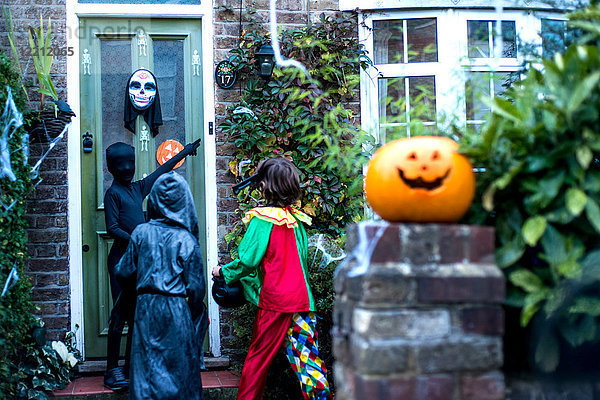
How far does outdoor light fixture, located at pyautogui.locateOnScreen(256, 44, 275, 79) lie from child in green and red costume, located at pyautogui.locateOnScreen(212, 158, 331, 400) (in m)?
1.45

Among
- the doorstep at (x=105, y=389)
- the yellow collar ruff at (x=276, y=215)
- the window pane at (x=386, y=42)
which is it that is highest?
the window pane at (x=386, y=42)

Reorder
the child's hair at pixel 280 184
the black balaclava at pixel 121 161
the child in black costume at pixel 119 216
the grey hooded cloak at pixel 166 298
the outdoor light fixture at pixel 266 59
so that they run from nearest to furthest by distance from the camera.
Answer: the grey hooded cloak at pixel 166 298
the child's hair at pixel 280 184
the child in black costume at pixel 119 216
the black balaclava at pixel 121 161
the outdoor light fixture at pixel 266 59

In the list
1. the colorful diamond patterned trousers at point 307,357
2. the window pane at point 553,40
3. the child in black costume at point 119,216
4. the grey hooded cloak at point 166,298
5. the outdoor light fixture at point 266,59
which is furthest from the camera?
the outdoor light fixture at point 266,59

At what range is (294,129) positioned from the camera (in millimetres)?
5422

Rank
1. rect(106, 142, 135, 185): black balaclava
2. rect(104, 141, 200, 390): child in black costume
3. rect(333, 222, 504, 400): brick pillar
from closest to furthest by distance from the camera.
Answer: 1. rect(333, 222, 504, 400): brick pillar
2. rect(104, 141, 200, 390): child in black costume
3. rect(106, 142, 135, 185): black balaclava

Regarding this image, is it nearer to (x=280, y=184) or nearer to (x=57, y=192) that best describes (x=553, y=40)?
(x=280, y=184)

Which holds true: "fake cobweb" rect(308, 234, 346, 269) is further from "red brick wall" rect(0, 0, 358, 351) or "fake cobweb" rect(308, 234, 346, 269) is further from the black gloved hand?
the black gloved hand

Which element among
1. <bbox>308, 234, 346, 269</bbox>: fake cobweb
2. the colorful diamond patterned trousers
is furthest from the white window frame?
the colorful diamond patterned trousers

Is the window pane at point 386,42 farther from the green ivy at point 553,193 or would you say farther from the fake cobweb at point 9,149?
the green ivy at point 553,193

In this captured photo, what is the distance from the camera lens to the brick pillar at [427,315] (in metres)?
1.84

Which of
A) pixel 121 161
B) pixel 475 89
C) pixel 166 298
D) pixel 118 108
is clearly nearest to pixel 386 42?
pixel 118 108

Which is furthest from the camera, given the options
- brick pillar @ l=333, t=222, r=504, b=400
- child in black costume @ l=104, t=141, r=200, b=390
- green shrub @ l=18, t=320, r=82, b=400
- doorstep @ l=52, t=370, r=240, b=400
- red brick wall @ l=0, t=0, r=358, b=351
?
red brick wall @ l=0, t=0, r=358, b=351

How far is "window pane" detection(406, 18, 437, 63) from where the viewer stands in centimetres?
574

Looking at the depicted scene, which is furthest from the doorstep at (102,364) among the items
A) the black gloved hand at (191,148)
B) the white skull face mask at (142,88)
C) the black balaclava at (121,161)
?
the white skull face mask at (142,88)
